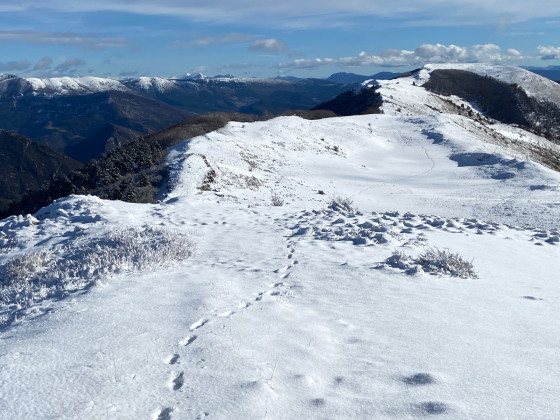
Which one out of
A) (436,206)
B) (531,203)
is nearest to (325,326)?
(436,206)

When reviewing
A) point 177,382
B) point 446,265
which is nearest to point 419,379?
point 177,382

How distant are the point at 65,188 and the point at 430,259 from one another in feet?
74.6

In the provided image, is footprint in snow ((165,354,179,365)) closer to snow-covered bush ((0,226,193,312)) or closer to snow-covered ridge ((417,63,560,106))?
snow-covered bush ((0,226,193,312))

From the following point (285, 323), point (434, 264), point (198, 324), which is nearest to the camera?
point (198, 324)

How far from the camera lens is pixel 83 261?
31.5 feet

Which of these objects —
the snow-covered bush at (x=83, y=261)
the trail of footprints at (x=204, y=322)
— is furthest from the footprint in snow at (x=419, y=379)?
the snow-covered bush at (x=83, y=261)

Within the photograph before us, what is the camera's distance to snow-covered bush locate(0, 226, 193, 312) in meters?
8.43

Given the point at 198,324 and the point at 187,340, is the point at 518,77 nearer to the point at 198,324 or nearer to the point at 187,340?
the point at 198,324

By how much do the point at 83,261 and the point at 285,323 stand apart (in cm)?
546

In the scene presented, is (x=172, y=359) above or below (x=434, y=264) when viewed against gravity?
above

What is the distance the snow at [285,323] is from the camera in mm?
4531

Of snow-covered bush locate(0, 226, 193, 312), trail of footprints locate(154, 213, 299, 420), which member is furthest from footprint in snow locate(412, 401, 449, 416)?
snow-covered bush locate(0, 226, 193, 312)

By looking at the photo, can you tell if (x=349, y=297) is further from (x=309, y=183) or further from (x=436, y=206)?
(x=309, y=183)

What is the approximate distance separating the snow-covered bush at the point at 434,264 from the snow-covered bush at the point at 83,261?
4807mm
